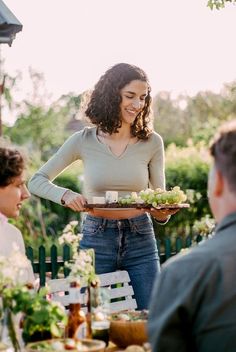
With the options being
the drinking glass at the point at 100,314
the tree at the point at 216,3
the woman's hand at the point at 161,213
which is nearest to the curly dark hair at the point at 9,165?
the drinking glass at the point at 100,314

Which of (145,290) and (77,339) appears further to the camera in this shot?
(145,290)

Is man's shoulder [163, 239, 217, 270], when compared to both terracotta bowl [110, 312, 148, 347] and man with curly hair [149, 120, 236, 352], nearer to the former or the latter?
man with curly hair [149, 120, 236, 352]

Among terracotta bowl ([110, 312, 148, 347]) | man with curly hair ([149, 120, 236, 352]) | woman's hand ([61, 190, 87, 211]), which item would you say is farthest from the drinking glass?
man with curly hair ([149, 120, 236, 352])

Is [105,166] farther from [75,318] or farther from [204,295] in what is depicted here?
[204,295]

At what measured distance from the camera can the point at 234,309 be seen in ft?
7.10

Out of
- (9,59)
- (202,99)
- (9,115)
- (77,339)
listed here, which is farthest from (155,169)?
(202,99)

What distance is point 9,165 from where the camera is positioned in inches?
139

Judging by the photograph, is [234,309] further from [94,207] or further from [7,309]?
[94,207]

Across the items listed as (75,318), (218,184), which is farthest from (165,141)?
(218,184)

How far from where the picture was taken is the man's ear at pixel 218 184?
2.20 metres

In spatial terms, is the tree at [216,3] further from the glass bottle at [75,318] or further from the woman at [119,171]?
the glass bottle at [75,318]

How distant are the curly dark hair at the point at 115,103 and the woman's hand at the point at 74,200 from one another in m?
0.37

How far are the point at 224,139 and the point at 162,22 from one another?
19.9 m

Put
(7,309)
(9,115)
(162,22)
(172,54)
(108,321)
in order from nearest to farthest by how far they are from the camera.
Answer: (7,309)
(108,321)
(9,115)
(162,22)
(172,54)
